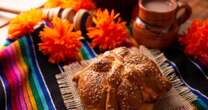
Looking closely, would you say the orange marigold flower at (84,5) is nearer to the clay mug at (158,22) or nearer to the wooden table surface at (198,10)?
the clay mug at (158,22)

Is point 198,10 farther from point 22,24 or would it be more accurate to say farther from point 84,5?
point 22,24

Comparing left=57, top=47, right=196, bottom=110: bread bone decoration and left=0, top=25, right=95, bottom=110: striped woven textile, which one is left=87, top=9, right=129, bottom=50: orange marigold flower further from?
left=57, top=47, right=196, bottom=110: bread bone decoration

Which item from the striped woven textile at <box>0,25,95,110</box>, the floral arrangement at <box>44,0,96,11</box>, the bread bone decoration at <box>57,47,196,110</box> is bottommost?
the bread bone decoration at <box>57,47,196,110</box>

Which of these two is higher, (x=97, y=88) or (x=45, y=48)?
(x=45, y=48)

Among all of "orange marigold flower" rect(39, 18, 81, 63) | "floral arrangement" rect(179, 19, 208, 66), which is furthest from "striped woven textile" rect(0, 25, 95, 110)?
"floral arrangement" rect(179, 19, 208, 66)

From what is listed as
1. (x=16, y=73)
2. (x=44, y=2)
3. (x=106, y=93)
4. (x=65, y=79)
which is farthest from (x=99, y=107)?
(x=44, y=2)

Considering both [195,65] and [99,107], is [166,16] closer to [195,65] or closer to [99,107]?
[195,65]

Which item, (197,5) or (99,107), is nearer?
(99,107)

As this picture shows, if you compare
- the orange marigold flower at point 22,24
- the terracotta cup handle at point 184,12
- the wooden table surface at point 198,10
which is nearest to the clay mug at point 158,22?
the terracotta cup handle at point 184,12
